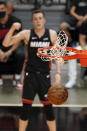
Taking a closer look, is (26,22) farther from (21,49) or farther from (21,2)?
(21,49)

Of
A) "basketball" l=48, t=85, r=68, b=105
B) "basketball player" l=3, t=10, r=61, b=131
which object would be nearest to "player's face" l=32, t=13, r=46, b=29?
"basketball player" l=3, t=10, r=61, b=131

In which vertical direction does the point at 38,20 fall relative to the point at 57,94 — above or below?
above

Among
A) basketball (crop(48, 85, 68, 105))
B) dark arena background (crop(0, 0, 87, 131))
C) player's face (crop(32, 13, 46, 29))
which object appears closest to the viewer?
basketball (crop(48, 85, 68, 105))

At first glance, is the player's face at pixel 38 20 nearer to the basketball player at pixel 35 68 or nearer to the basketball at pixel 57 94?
the basketball player at pixel 35 68

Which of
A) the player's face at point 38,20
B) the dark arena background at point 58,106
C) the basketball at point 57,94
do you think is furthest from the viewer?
the dark arena background at point 58,106

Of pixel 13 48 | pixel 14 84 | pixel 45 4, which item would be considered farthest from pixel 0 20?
pixel 45 4

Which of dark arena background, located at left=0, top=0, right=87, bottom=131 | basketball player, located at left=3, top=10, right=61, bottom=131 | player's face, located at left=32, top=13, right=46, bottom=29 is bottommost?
dark arena background, located at left=0, top=0, right=87, bottom=131

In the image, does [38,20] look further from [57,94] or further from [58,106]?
[58,106]

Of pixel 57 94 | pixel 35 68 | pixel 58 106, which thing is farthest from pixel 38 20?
pixel 58 106

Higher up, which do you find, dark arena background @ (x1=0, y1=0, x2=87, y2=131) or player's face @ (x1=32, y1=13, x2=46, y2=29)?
player's face @ (x1=32, y1=13, x2=46, y2=29)

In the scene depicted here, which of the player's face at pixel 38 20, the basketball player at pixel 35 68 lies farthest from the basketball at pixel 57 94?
the player's face at pixel 38 20

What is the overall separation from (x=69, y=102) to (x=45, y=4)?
3.88 m

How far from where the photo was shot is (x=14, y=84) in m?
5.87

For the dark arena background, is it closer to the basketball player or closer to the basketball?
the basketball player
